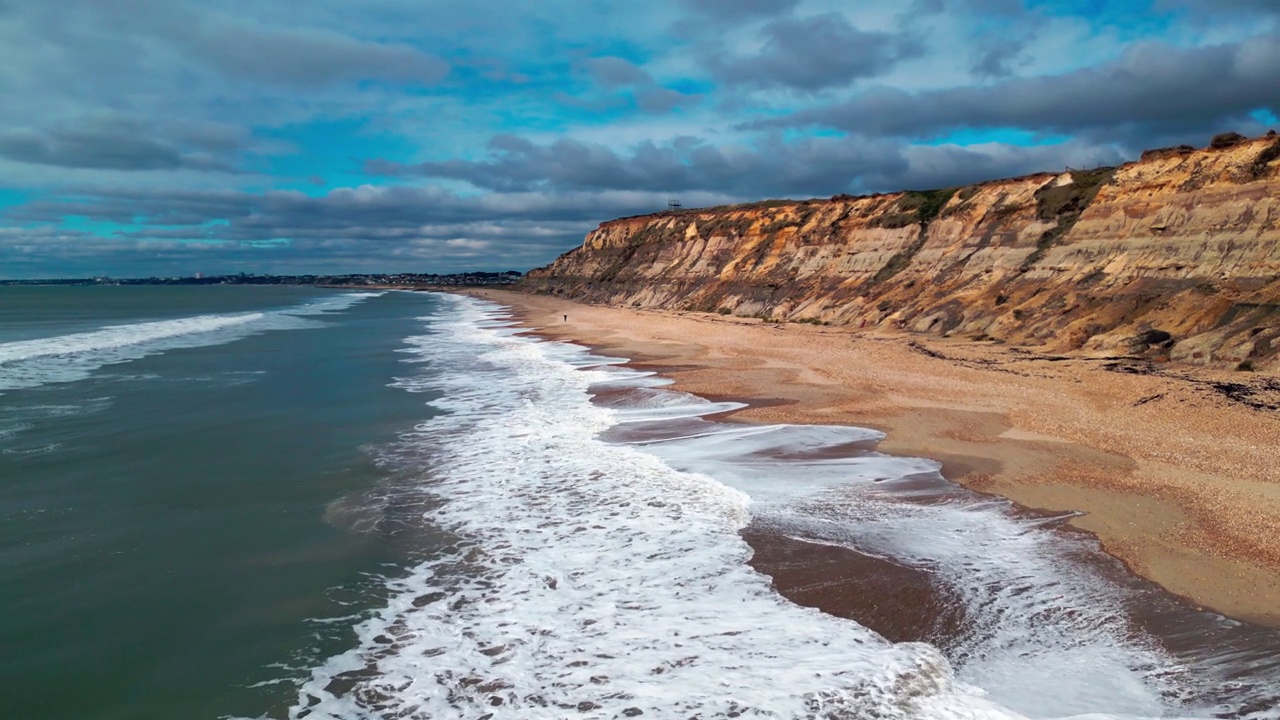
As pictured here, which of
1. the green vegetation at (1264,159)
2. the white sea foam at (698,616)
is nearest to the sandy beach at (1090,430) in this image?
the white sea foam at (698,616)

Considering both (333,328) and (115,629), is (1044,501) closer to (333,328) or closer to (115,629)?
(115,629)

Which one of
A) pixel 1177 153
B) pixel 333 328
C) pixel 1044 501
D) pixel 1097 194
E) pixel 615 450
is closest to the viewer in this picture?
pixel 1044 501

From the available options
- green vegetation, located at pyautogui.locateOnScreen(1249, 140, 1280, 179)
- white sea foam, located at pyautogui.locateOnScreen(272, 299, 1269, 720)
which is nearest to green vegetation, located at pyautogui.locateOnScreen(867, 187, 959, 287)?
green vegetation, located at pyautogui.locateOnScreen(1249, 140, 1280, 179)

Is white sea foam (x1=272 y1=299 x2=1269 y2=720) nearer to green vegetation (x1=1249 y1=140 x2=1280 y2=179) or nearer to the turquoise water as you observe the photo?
the turquoise water

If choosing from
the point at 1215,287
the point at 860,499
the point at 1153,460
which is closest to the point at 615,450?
the point at 860,499

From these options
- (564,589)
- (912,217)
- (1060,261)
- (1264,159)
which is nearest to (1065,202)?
(1060,261)

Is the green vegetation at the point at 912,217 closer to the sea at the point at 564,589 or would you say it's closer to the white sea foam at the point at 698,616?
the sea at the point at 564,589
